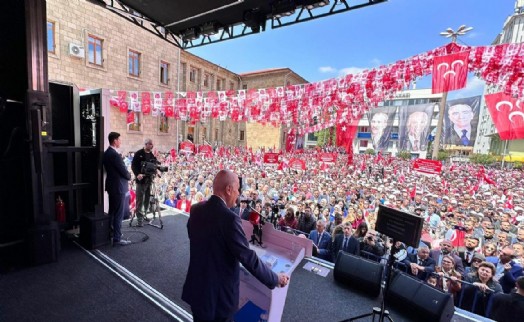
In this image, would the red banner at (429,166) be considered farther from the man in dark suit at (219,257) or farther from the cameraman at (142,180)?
the cameraman at (142,180)

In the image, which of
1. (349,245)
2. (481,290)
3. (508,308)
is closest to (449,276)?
(481,290)

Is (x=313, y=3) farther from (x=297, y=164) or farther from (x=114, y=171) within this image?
(x=297, y=164)

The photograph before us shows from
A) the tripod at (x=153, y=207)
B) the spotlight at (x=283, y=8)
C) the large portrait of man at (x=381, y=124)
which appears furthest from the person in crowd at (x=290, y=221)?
the spotlight at (x=283, y=8)

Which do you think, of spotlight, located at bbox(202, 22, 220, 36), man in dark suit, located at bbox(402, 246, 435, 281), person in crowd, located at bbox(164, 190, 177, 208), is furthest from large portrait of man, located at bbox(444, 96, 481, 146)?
person in crowd, located at bbox(164, 190, 177, 208)

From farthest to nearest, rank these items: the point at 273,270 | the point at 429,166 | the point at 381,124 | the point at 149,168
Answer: the point at 381,124, the point at 429,166, the point at 149,168, the point at 273,270

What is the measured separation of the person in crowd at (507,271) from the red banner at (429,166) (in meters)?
2.48

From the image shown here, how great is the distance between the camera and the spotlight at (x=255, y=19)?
13.7 feet

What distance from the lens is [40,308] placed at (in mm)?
2344

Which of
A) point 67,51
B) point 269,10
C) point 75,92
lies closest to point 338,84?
point 269,10

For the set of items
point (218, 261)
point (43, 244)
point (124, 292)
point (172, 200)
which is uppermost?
point (218, 261)

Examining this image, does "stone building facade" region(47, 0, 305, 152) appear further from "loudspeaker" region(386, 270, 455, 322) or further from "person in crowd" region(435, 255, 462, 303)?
"person in crowd" region(435, 255, 462, 303)

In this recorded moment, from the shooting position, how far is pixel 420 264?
3.92 metres

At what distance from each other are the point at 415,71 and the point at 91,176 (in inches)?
229

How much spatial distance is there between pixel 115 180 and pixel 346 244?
3944mm
